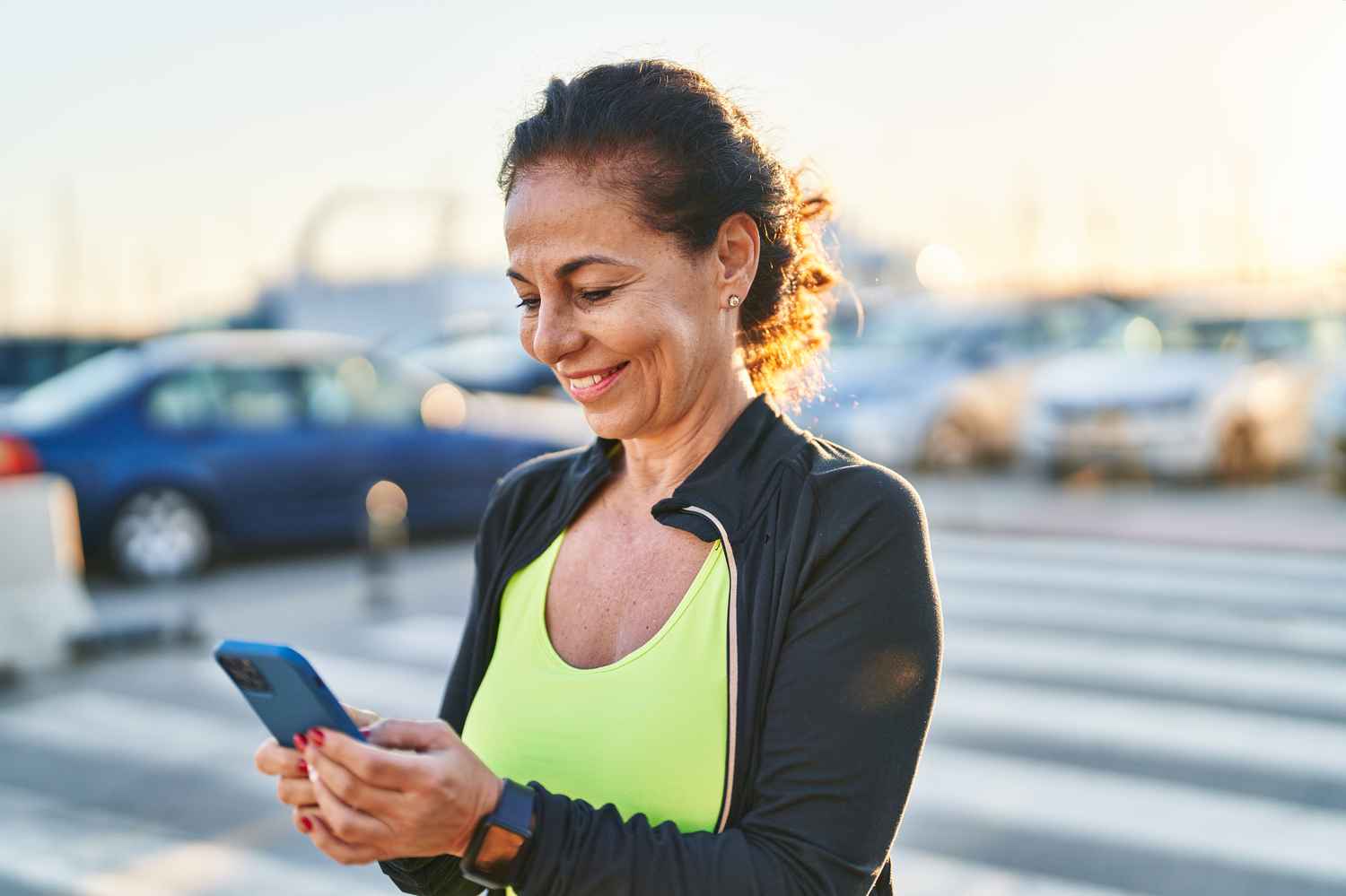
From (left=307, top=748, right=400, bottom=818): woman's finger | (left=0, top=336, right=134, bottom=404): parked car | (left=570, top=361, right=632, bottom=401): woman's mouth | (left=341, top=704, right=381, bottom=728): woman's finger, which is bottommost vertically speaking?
(left=307, top=748, right=400, bottom=818): woman's finger

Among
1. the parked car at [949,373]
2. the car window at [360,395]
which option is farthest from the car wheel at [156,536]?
the parked car at [949,373]

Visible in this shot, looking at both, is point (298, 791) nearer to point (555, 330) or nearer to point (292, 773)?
point (292, 773)

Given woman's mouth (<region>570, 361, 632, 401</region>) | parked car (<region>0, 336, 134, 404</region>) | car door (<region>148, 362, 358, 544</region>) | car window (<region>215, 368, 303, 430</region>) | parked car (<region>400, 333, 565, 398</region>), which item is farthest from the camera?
parked car (<region>0, 336, 134, 404</region>)

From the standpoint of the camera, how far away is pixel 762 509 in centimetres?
169

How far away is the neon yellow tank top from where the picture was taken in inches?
62.3

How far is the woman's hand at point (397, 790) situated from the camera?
4.47 feet

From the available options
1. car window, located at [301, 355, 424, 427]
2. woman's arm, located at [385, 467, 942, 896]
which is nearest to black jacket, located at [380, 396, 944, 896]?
woman's arm, located at [385, 467, 942, 896]

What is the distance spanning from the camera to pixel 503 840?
4.63ft

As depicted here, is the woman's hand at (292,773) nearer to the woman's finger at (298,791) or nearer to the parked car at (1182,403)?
the woman's finger at (298,791)

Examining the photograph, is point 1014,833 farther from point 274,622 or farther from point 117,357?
point 117,357

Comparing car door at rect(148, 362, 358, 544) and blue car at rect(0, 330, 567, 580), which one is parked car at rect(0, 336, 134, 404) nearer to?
blue car at rect(0, 330, 567, 580)

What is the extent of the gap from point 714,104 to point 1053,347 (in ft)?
48.5

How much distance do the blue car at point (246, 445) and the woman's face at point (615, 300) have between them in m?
7.65

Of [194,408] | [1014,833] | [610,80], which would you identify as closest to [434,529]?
[194,408]
